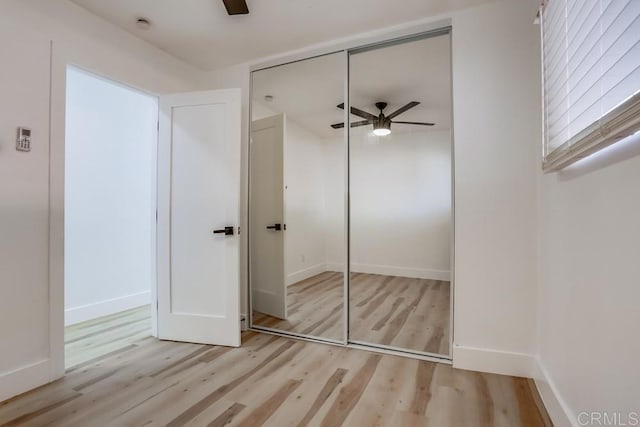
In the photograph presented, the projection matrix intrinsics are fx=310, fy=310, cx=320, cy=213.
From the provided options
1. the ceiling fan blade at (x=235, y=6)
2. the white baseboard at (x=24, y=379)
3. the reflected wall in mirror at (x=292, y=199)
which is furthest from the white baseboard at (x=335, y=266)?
the white baseboard at (x=24, y=379)

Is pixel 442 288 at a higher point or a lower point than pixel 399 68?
lower

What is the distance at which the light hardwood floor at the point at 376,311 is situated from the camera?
9.12ft

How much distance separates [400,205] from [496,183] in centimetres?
113

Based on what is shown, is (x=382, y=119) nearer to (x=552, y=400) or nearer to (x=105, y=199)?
(x=552, y=400)

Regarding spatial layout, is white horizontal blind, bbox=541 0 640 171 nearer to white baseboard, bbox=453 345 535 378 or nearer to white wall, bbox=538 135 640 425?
white wall, bbox=538 135 640 425

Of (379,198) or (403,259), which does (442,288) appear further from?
(379,198)

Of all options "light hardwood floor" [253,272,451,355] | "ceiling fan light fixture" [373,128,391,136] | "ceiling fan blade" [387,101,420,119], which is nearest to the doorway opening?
"light hardwood floor" [253,272,451,355]

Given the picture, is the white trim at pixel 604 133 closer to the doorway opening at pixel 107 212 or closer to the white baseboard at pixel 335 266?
the white baseboard at pixel 335 266

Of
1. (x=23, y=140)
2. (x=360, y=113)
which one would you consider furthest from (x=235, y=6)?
(x=23, y=140)

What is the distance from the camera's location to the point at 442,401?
1890mm

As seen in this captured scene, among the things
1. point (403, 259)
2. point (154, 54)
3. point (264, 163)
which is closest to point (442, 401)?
point (403, 259)

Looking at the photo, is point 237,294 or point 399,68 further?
point 399,68

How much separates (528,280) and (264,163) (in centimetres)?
256

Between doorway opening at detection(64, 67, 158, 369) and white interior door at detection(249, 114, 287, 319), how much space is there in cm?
96
